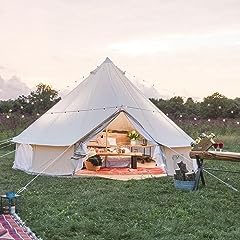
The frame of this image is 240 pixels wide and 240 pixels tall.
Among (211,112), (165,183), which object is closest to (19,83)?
(165,183)

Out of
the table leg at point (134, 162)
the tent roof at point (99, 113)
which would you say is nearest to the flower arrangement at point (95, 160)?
the table leg at point (134, 162)

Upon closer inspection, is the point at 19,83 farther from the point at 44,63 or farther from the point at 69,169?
the point at 69,169

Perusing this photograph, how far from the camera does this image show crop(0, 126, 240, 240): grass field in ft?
17.2

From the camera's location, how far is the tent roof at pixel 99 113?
31.4 feet

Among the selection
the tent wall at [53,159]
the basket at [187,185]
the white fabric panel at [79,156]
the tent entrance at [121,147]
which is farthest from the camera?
the tent entrance at [121,147]

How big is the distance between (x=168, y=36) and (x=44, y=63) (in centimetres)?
330

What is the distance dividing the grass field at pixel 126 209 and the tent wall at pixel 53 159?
1.93 feet

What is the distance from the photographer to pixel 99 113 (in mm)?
9727

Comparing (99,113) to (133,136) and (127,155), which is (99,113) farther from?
(133,136)

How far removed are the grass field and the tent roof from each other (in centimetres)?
103

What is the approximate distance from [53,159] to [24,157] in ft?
2.81

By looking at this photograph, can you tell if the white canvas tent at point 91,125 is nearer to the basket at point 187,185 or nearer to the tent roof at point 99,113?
the tent roof at point 99,113

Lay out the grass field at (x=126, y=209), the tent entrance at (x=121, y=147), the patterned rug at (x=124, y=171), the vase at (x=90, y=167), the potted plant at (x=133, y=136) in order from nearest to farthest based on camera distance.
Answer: the grass field at (x=126, y=209) → the patterned rug at (x=124, y=171) → the vase at (x=90, y=167) → the tent entrance at (x=121, y=147) → the potted plant at (x=133, y=136)

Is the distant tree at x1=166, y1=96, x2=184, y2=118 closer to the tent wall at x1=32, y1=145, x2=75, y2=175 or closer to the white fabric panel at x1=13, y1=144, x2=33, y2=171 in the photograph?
the white fabric panel at x1=13, y1=144, x2=33, y2=171
